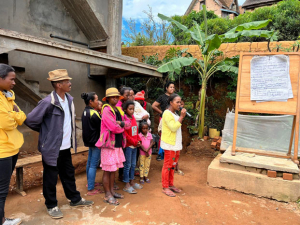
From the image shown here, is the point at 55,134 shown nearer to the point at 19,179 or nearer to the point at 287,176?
the point at 19,179

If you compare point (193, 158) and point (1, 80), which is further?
point (193, 158)

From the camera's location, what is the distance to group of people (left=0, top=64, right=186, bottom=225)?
7.99ft

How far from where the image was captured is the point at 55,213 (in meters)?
2.84

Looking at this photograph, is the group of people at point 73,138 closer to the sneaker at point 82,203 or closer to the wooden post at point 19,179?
the sneaker at point 82,203

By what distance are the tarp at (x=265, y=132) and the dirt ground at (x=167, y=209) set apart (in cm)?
169

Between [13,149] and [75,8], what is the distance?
5.65m

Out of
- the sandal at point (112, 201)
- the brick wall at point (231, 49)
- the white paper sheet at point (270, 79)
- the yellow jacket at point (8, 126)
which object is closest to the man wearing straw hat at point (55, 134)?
the yellow jacket at point (8, 126)

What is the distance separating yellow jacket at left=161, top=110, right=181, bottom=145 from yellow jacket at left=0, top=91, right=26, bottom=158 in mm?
1980

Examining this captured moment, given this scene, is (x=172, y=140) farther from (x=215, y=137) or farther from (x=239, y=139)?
(x=215, y=137)

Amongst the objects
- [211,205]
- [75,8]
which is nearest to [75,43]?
[75,8]

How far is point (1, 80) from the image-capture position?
2.38 meters

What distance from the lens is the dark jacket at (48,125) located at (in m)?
2.70

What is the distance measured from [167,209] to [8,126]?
2.29 metres

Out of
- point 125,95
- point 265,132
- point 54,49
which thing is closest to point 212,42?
point 265,132
